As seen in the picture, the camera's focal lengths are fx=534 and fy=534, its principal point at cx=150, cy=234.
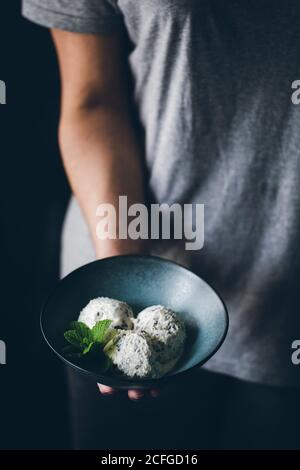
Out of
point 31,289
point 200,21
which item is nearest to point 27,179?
point 31,289

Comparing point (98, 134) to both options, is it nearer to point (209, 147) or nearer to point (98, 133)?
point (98, 133)

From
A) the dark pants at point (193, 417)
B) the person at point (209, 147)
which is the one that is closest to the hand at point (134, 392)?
the person at point (209, 147)

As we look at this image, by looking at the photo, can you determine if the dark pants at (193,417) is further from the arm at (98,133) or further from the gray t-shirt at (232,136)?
the arm at (98,133)

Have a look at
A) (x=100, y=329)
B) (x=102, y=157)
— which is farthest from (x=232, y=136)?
(x=100, y=329)

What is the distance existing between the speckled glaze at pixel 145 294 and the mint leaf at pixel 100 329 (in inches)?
1.8

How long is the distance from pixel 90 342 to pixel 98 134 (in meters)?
0.37

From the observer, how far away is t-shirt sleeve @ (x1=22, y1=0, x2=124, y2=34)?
2.47ft

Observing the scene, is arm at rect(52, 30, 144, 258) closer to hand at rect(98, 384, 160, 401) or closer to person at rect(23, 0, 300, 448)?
person at rect(23, 0, 300, 448)

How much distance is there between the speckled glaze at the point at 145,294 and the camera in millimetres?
676

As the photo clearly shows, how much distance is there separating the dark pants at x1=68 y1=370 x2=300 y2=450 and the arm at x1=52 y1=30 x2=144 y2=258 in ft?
1.07

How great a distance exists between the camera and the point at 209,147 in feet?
2.55

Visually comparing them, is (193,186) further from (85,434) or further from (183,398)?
(85,434)

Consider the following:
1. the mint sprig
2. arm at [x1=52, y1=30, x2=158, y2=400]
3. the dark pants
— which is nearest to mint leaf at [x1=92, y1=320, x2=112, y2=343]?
the mint sprig

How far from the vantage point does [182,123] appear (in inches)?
30.3
